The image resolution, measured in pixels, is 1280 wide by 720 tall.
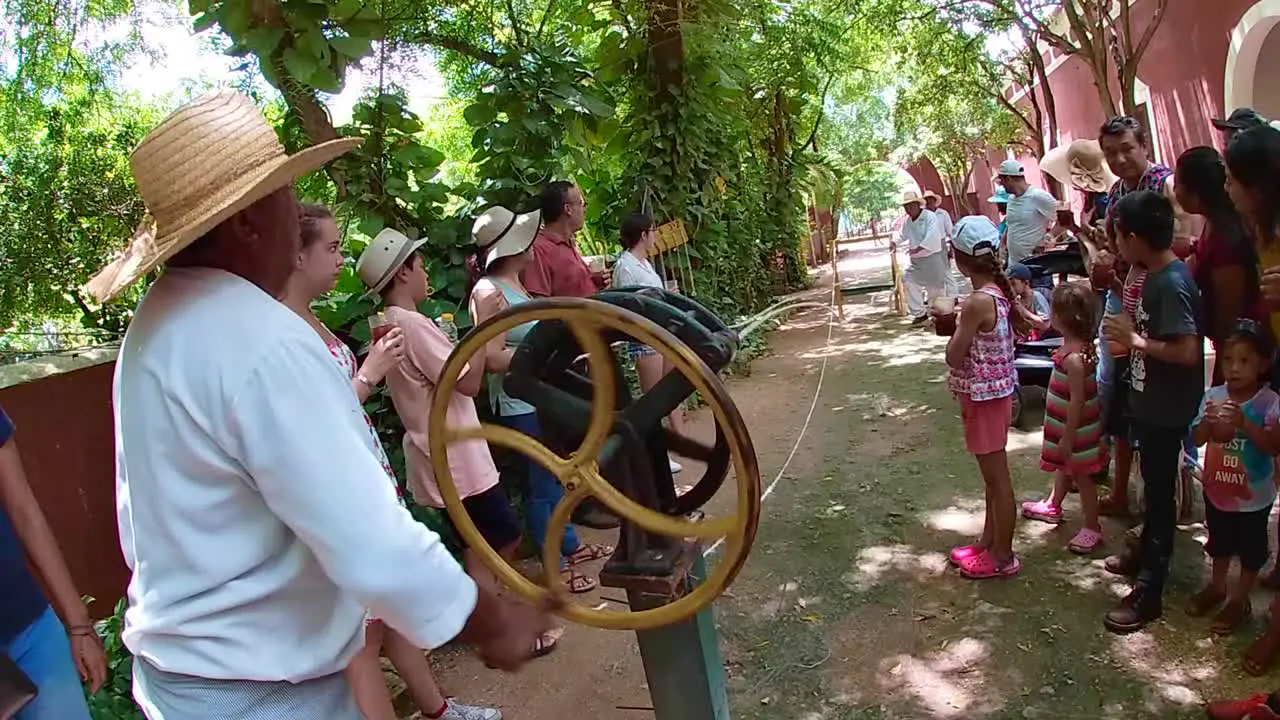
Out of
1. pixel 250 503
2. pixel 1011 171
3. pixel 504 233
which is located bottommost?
pixel 250 503

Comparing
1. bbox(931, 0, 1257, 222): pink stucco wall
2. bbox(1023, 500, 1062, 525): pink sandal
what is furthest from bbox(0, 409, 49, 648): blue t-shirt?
bbox(931, 0, 1257, 222): pink stucco wall

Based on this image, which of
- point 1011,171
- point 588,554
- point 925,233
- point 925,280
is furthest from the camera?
point 925,280

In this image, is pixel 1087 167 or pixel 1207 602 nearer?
pixel 1207 602

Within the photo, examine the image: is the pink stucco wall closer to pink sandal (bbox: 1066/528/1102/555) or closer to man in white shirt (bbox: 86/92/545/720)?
pink sandal (bbox: 1066/528/1102/555)

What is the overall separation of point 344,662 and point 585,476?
0.52 metres

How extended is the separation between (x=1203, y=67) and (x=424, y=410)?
10443 mm

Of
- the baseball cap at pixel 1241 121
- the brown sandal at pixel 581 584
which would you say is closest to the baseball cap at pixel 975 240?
the baseball cap at pixel 1241 121

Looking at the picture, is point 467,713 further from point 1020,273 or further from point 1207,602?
point 1020,273

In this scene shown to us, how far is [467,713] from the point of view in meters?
3.06

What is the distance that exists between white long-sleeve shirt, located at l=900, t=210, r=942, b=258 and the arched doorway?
316cm

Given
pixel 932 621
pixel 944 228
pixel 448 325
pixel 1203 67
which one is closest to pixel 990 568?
pixel 932 621

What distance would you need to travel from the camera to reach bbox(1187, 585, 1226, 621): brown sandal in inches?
125

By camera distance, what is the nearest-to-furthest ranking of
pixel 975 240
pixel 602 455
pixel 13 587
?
pixel 602 455 → pixel 13 587 → pixel 975 240

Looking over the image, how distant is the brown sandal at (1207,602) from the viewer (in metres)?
3.17
